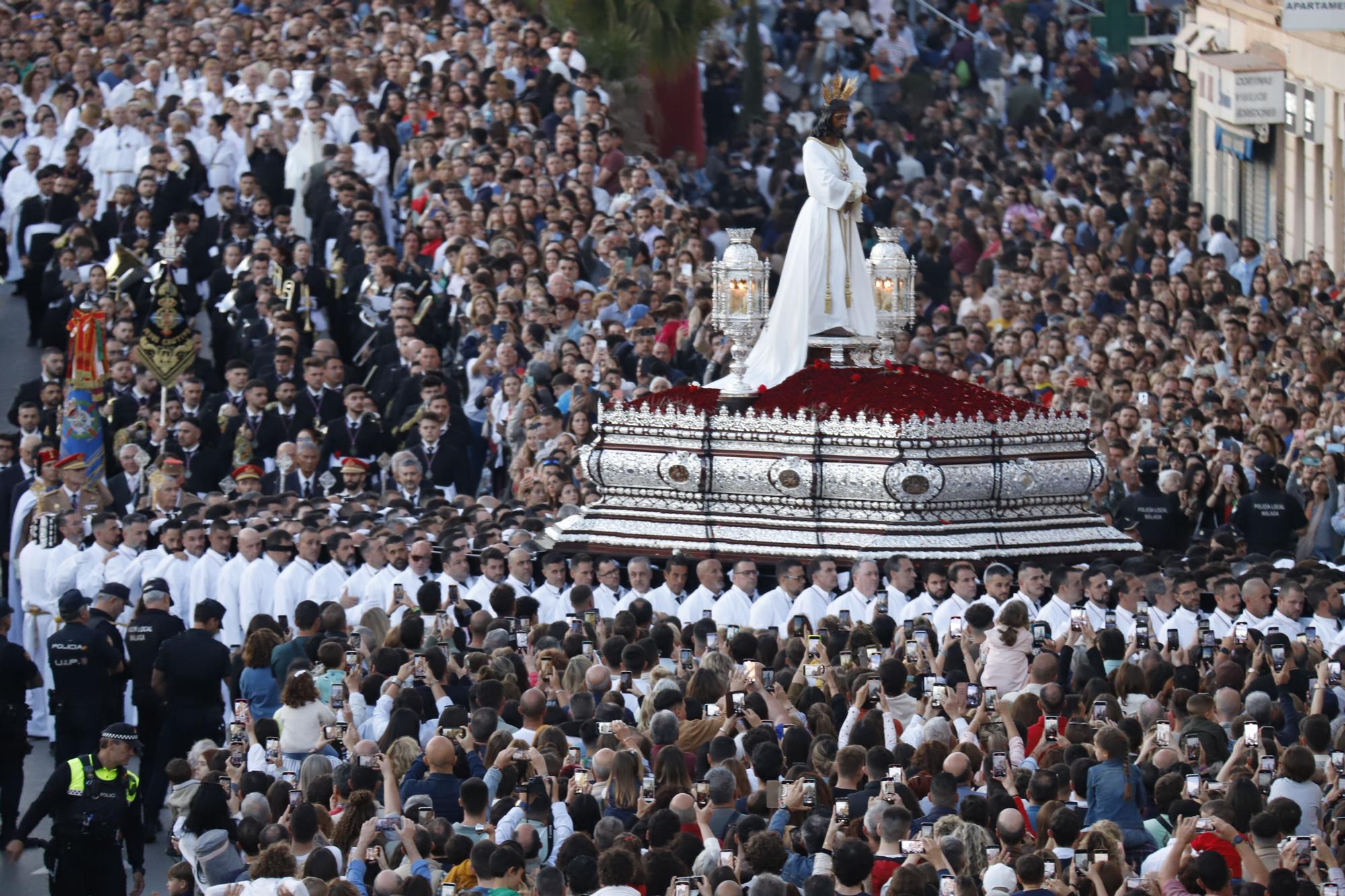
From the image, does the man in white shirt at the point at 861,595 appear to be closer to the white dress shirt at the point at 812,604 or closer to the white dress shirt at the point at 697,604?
the white dress shirt at the point at 812,604

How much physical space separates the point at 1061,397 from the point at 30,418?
28.0ft

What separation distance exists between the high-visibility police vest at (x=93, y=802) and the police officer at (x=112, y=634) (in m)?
2.55

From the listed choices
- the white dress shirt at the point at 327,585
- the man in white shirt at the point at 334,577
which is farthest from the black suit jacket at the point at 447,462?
the white dress shirt at the point at 327,585

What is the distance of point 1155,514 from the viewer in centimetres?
2306

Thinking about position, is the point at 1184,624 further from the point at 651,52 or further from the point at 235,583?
the point at 651,52

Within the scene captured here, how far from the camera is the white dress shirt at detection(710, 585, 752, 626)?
2077 cm

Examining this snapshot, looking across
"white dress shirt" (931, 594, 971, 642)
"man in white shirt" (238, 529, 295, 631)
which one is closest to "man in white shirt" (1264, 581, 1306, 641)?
"white dress shirt" (931, 594, 971, 642)

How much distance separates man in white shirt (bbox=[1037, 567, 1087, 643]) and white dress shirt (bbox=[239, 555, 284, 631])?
5.61m

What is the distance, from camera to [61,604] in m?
20.0

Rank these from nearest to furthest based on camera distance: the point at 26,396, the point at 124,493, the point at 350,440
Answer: the point at 124,493 < the point at 350,440 < the point at 26,396

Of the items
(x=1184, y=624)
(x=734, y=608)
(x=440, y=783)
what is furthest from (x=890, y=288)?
(x=440, y=783)

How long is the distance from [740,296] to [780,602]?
3405mm

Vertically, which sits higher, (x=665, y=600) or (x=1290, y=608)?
(x=1290, y=608)

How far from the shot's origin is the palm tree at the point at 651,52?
36.2 m
